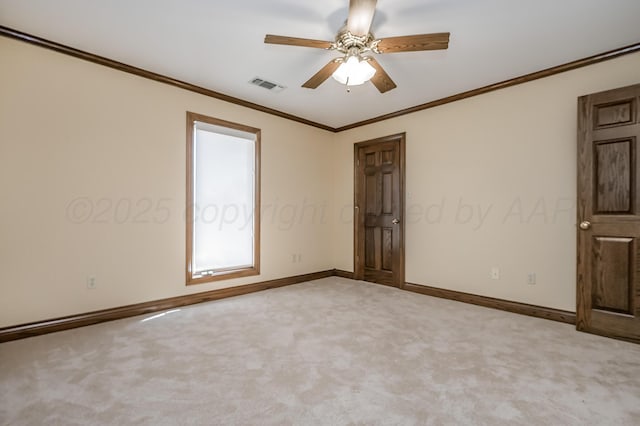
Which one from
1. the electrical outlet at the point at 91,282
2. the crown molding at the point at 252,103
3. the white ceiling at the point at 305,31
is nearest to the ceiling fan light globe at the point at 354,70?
the white ceiling at the point at 305,31

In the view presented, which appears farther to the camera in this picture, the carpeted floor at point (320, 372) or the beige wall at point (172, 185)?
the beige wall at point (172, 185)

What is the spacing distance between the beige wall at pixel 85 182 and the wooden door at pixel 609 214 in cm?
376

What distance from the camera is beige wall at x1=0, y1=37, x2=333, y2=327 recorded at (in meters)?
2.55

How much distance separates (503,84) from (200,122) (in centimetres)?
352

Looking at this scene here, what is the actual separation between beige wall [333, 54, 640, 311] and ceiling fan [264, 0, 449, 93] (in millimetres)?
1671

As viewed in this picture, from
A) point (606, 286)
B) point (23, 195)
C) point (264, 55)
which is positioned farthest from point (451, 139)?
point (23, 195)

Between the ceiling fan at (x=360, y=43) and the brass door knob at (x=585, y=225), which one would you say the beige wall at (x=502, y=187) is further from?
the ceiling fan at (x=360, y=43)

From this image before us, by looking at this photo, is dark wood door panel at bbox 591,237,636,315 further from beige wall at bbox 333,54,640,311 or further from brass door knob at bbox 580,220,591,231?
beige wall at bbox 333,54,640,311

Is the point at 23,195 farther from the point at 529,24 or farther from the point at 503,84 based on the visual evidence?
the point at 503,84

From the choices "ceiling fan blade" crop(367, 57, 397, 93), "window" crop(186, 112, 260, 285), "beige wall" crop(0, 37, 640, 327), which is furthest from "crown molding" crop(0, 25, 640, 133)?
"ceiling fan blade" crop(367, 57, 397, 93)

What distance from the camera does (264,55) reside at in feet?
9.51

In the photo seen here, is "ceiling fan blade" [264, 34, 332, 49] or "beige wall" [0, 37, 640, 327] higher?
"ceiling fan blade" [264, 34, 332, 49]

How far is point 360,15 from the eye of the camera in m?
1.98

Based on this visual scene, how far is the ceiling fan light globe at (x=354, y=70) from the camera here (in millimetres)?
2451
